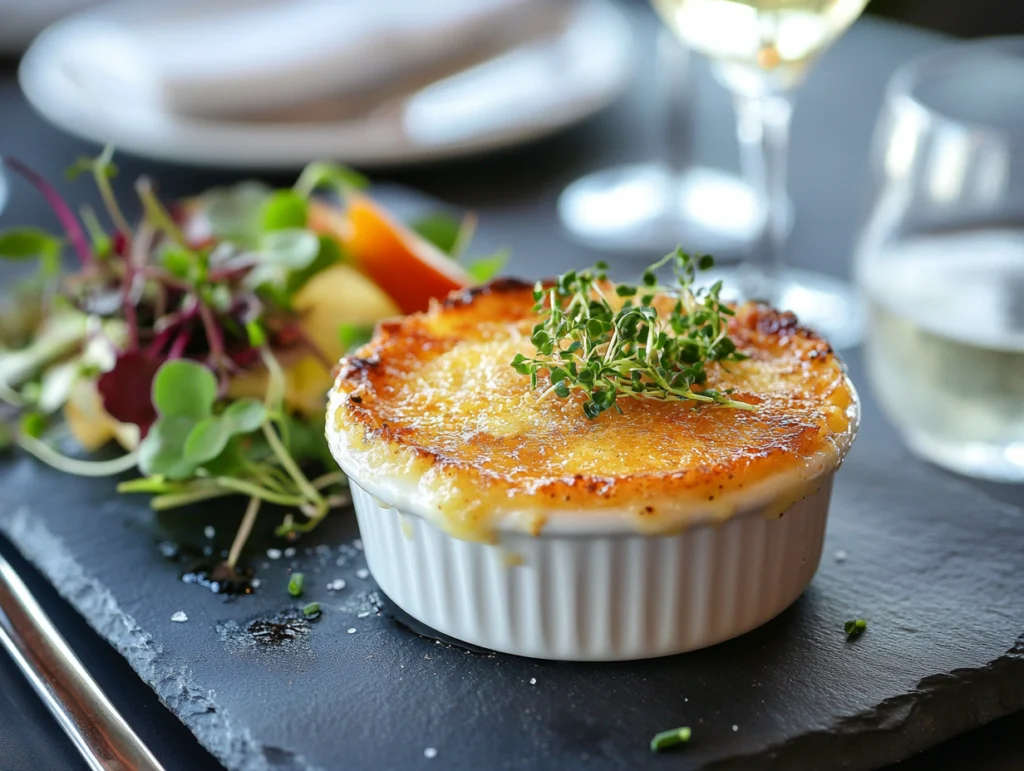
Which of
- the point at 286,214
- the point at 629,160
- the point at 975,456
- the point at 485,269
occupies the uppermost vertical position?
the point at 286,214

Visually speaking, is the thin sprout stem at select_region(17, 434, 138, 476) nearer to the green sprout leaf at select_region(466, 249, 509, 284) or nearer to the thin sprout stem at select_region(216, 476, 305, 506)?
the thin sprout stem at select_region(216, 476, 305, 506)

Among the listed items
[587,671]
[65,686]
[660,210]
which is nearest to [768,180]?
[660,210]

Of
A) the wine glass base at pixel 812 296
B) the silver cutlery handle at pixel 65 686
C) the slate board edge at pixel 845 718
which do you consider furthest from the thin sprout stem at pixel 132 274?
the wine glass base at pixel 812 296

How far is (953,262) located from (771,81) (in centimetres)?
62

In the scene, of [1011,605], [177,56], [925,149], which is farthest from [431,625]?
[177,56]

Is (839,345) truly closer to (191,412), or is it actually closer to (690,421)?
(690,421)

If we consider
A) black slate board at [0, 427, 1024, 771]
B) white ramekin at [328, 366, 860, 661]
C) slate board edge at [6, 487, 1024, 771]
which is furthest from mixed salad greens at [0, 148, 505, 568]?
white ramekin at [328, 366, 860, 661]

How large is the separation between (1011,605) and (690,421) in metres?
0.56

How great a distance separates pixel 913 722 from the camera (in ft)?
5.16

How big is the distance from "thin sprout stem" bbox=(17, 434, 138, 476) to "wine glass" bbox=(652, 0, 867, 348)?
1.25 m

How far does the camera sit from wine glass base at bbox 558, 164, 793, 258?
3.23 m

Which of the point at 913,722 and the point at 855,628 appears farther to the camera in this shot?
the point at 855,628

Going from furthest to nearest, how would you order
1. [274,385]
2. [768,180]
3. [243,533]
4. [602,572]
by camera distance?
[768,180], [274,385], [243,533], [602,572]

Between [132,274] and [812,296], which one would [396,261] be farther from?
[812,296]
